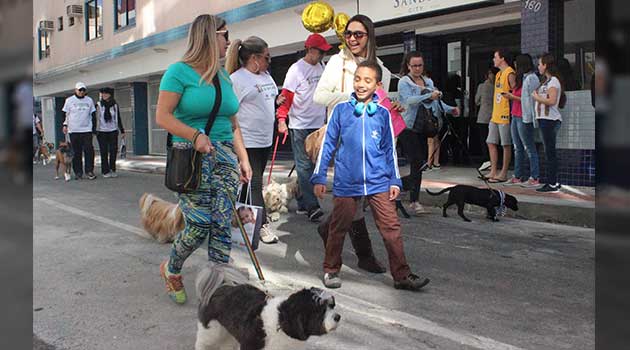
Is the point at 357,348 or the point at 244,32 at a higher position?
the point at 244,32

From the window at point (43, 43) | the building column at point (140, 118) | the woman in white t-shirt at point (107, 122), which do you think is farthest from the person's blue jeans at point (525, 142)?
the window at point (43, 43)

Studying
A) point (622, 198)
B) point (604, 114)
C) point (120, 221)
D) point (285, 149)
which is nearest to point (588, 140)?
point (120, 221)

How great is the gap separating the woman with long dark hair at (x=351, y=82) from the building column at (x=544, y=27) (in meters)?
5.65

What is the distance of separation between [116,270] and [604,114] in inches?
173

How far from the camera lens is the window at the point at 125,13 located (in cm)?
2248

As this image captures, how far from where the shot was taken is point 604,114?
4.78 feet

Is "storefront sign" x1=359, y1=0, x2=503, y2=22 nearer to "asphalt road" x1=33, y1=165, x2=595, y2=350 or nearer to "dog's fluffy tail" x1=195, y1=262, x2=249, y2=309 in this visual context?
"asphalt road" x1=33, y1=165, x2=595, y2=350

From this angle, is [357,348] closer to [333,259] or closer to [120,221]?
[333,259]

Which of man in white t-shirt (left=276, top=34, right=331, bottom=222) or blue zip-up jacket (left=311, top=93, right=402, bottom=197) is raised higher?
man in white t-shirt (left=276, top=34, right=331, bottom=222)

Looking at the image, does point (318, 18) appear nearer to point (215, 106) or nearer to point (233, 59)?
point (233, 59)

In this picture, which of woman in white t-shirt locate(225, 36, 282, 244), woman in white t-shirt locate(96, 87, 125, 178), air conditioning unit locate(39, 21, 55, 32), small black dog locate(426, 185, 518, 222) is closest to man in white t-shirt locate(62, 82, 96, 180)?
woman in white t-shirt locate(96, 87, 125, 178)

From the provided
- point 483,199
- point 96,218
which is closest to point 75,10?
point 96,218

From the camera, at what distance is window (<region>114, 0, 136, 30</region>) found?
22.5 meters

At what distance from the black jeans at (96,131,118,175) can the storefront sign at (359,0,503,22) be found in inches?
246
